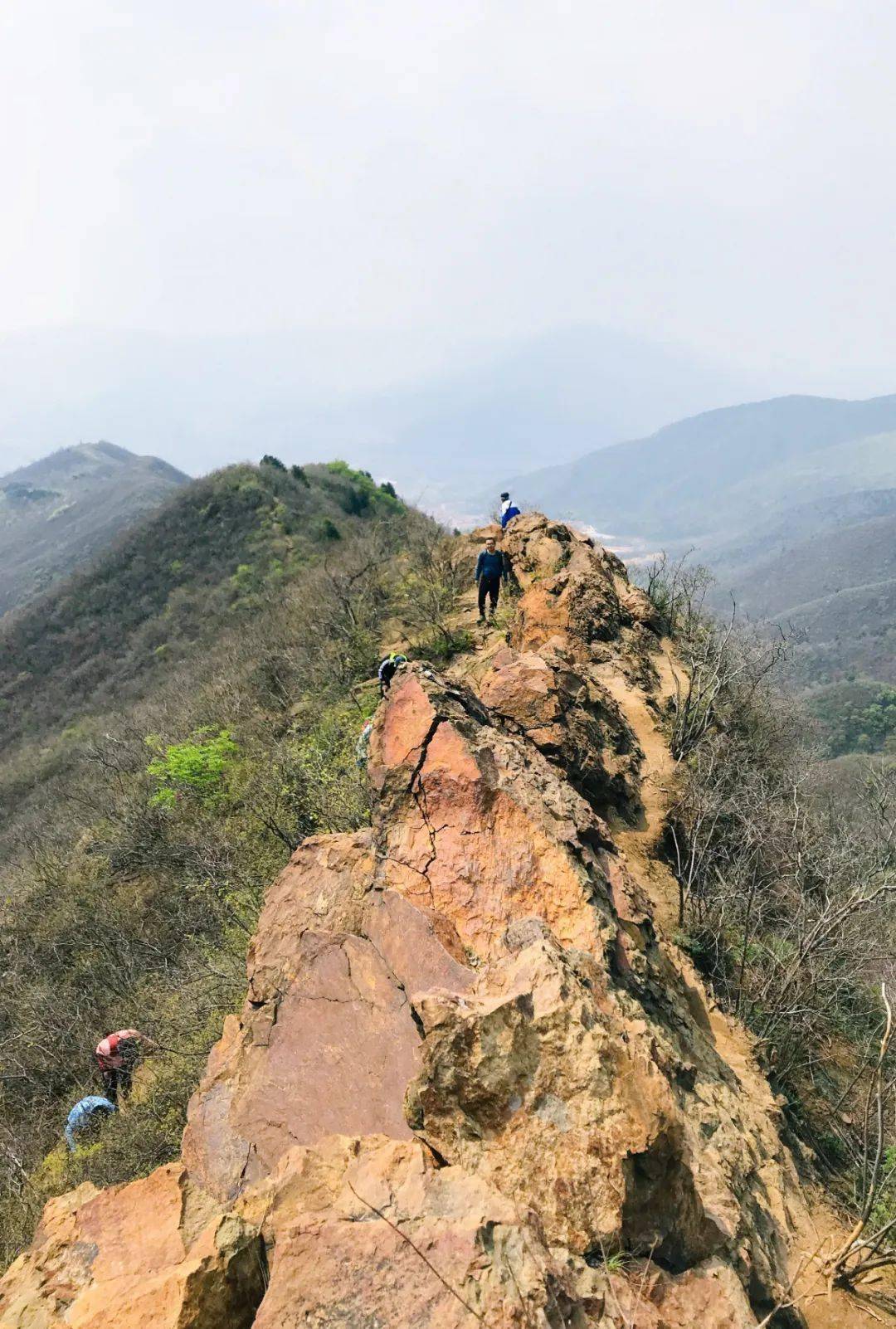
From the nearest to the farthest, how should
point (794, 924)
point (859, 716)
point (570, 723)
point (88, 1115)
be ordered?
1. point (794, 924)
2. point (88, 1115)
3. point (570, 723)
4. point (859, 716)

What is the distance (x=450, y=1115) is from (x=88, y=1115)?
7.00m

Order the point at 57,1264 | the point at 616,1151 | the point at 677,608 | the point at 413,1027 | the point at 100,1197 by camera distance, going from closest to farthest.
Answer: the point at 616,1151 → the point at 57,1264 → the point at 100,1197 → the point at 413,1027 → the point at 677,608

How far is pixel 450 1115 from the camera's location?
11.2 ft

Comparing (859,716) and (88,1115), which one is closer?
(88,1115)

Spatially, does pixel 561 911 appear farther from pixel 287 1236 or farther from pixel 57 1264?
pixel 57 1264

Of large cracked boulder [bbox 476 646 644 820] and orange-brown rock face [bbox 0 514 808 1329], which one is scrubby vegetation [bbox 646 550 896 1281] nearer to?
large cracked boulder [bbox 476 646 644 820]

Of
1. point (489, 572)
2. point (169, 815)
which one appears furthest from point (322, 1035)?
point (489, 572)

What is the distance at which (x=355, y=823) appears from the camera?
1016 cm

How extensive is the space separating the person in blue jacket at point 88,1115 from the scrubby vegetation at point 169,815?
31 centimetres

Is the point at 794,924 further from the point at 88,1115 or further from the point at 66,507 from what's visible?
the point at 66,507

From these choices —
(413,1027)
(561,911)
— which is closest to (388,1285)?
(413,1027)

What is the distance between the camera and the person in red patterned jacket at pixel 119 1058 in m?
8.38

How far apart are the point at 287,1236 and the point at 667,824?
734 centimetres

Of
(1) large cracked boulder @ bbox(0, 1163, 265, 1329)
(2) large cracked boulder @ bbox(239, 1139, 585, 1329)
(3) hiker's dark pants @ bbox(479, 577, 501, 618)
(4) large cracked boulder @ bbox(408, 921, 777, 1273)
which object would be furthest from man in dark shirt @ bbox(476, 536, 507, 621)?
(2) large cracked boulder @ bbox(239, 1139, 585, 1329)
